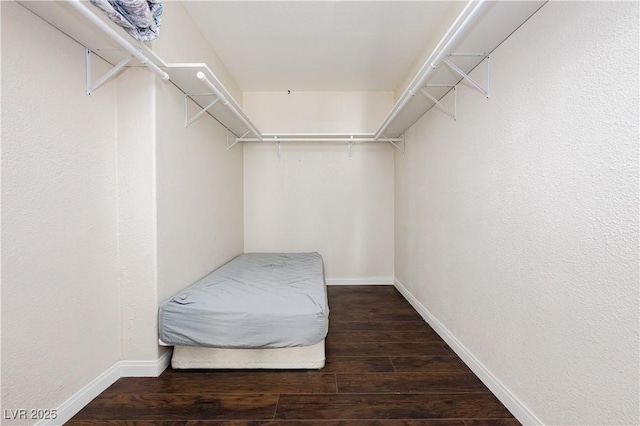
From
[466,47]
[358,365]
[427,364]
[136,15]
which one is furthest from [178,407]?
[466,47]

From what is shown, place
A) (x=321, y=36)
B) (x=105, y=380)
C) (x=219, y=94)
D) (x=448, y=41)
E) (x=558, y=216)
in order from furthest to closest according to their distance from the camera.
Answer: (x=321, y=36), (x=219, y=94), (x=105, y=380), (x=448, y=41), (x=558, y=216)

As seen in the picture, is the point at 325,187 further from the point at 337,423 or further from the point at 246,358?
the point at 337,423

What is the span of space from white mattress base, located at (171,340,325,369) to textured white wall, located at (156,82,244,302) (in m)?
0.43

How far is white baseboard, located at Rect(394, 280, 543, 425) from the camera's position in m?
1.40

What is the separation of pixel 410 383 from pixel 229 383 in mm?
1133

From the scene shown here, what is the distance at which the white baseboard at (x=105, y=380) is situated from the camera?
4.67ft

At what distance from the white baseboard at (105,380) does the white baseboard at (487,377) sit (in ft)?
6.80

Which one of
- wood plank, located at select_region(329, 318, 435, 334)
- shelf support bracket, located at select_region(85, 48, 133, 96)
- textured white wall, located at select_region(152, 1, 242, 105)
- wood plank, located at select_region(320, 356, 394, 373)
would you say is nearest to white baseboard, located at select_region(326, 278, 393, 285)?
wood plank, located at select_region(329, 318, 435, 334)

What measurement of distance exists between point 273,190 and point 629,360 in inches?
138

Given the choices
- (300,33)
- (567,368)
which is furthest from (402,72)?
(567,368)

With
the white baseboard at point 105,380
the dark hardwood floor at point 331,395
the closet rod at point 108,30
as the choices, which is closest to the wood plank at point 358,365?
the dark hardwood floor at point 331,395

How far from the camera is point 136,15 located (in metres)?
1.35

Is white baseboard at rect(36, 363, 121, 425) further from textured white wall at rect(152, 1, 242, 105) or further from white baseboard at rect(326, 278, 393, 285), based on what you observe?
white baseboard at rect(326, 278, 393, 285)

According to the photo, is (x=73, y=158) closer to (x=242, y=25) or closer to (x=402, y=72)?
(x=242, y=25)
